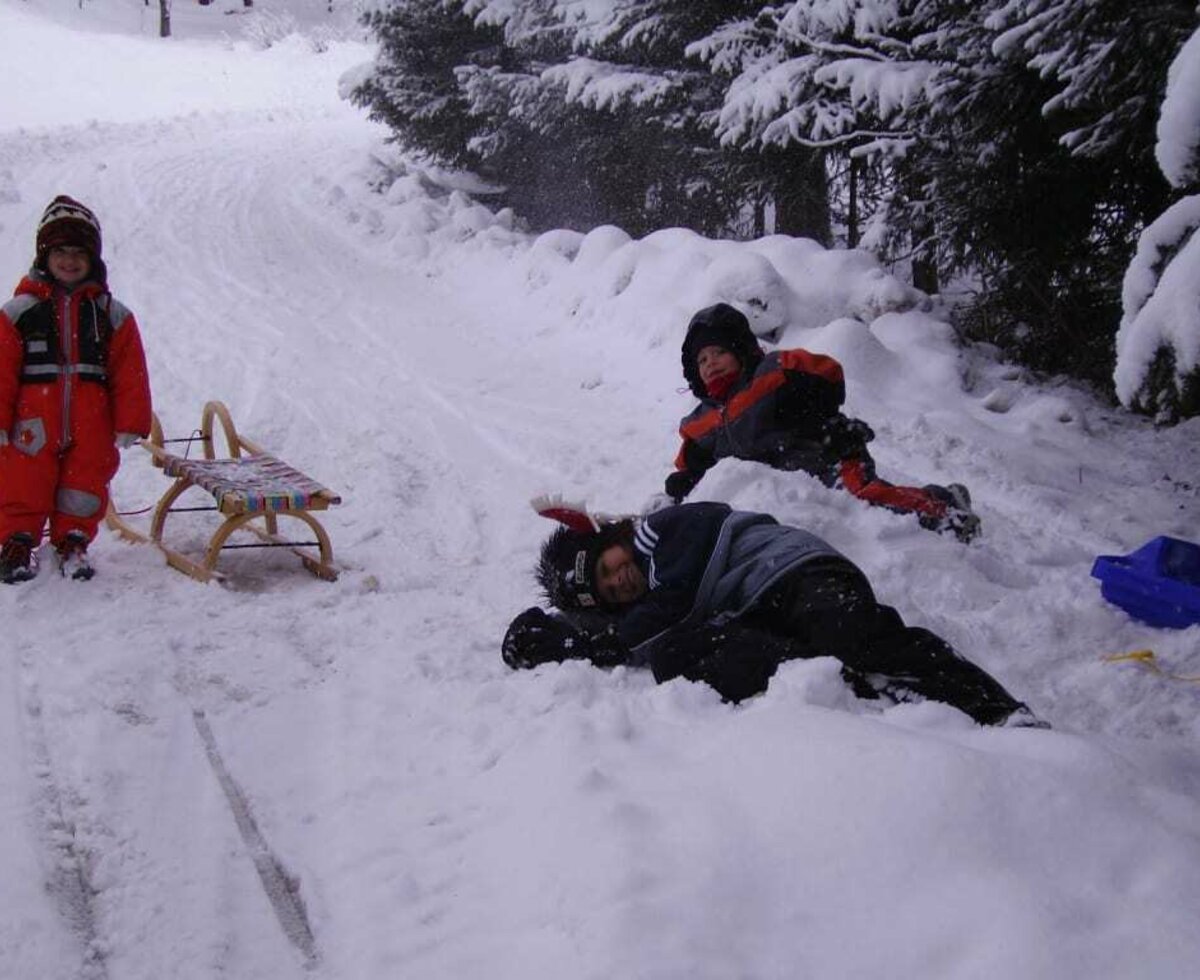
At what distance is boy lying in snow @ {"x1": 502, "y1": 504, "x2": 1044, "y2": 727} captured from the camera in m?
3.08

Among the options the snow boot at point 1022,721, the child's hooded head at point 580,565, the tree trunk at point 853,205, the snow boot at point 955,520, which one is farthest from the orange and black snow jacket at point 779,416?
the tree trunk at point 853,205

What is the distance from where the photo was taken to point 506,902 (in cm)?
239

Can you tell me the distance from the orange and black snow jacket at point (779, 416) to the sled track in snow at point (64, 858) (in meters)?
2.97

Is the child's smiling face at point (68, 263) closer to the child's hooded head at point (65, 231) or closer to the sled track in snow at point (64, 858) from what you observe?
the child's hooded head at point (65, 231)

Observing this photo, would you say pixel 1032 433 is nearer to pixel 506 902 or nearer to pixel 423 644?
pixel 423 644

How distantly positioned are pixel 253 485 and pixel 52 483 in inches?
35.6

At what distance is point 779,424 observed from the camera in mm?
5125

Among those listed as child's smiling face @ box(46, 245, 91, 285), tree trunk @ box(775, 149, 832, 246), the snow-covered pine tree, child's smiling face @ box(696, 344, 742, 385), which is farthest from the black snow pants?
tree trunk @ box(775, 149, 832, 246)

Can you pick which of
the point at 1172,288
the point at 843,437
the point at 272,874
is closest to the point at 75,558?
the point at 272,874

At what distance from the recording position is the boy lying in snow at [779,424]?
15.3ft

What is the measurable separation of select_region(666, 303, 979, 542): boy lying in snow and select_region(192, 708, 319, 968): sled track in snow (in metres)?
2.64

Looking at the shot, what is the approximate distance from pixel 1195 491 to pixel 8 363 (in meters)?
6.10

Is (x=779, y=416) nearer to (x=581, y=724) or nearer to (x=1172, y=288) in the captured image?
(x=1172, y=288)

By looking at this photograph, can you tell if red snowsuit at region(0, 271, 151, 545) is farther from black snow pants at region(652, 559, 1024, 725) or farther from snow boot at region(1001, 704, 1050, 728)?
snow boot at region(1001, 704, 1050, 728)
